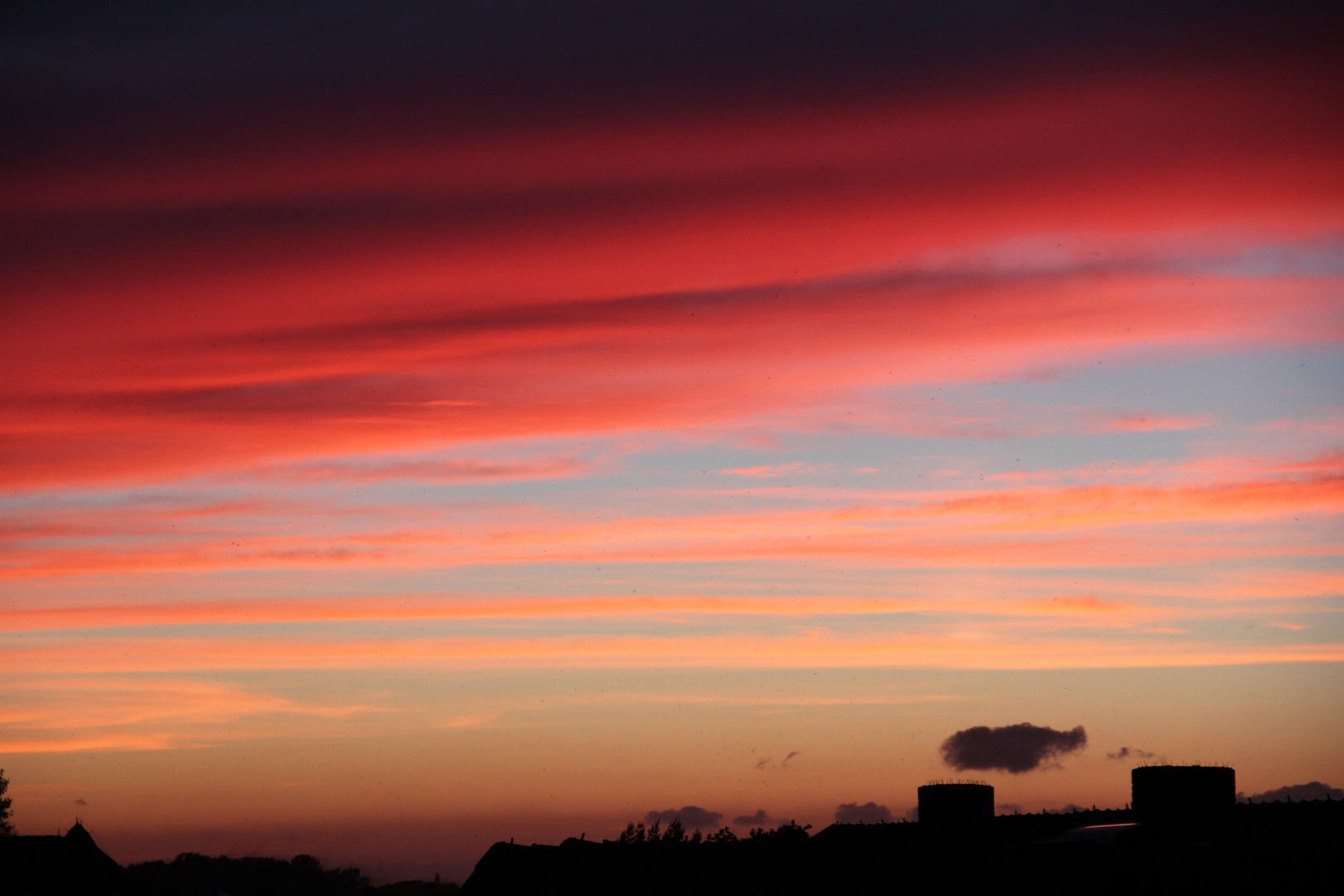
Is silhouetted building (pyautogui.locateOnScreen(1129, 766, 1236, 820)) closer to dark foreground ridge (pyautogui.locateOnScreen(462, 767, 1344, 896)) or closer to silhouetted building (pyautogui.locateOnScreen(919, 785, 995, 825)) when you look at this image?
silhouetted building (pyautogui.locateOnScreen(919, 785, 995, 825))

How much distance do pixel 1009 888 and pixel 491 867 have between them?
2126 centimetres

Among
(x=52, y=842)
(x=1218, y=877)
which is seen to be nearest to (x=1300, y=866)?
(x=1218, y=877)

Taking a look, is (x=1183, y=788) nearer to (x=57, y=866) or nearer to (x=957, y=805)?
(x=957, y=805)

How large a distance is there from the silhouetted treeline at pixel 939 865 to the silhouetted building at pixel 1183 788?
1710 cm

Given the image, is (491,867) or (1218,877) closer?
(1218,877)

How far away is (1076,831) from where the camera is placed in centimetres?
5812

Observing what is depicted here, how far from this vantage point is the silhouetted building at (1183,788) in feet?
231

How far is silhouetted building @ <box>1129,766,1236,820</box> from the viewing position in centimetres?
7044

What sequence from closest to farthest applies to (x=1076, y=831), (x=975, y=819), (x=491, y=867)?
(x=491, y=867) < (x=1076, y=831) < (x=975, y=819)

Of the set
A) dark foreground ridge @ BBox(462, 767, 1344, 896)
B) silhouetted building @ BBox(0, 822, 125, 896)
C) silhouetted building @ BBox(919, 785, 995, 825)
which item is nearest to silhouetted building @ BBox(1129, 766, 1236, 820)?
silhouetted building @ BBox(919, 785, 995, 825)

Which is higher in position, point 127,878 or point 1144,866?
point 1144,866

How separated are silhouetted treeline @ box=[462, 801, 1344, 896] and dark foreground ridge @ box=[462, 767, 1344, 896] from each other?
4 centimetres

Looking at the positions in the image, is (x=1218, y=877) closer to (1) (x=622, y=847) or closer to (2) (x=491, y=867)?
(1) (x=622, y=847)

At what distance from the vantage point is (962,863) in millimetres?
49500
